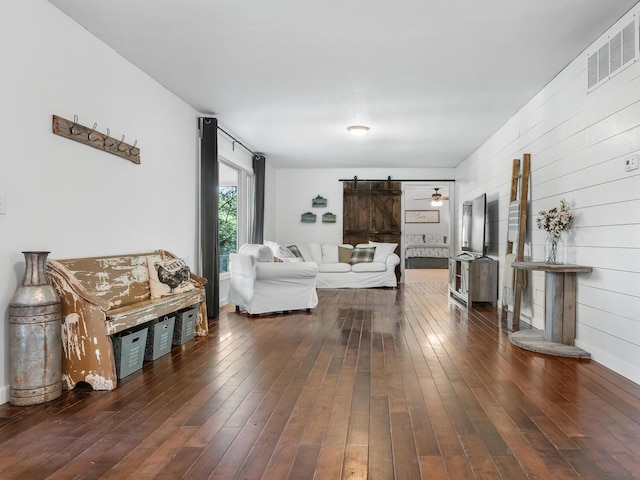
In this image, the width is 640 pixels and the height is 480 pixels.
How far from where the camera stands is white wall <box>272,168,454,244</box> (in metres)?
10.3

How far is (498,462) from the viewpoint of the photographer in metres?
1.99

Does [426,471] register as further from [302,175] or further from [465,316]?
[302,175]

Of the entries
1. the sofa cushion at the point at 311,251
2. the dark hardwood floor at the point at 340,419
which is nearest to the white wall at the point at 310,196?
the sofa cushion at the point at 311,251

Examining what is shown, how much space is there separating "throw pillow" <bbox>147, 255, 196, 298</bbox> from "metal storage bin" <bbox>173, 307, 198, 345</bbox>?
221 mm

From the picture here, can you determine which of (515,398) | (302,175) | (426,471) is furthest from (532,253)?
(302,175)

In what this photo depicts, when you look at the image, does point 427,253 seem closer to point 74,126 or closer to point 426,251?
point 426,251

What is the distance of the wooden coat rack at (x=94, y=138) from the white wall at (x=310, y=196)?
20.3 ft

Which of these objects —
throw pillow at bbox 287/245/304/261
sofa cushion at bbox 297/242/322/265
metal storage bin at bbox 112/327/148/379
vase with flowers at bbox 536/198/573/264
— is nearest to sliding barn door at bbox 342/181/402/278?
sofa cushion at bbox 297/242/322/265

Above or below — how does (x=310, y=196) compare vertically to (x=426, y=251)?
above

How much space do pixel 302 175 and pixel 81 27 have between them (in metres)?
7.06

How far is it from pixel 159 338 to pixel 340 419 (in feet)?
6.33

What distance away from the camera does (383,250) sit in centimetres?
955

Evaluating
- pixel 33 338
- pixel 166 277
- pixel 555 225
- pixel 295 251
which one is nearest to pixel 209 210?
pixel 166 277

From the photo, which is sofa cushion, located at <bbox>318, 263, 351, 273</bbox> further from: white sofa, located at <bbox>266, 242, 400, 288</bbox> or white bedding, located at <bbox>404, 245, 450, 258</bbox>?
white bedding, located at <bbox>404, 245, 450, 258</bbox>
